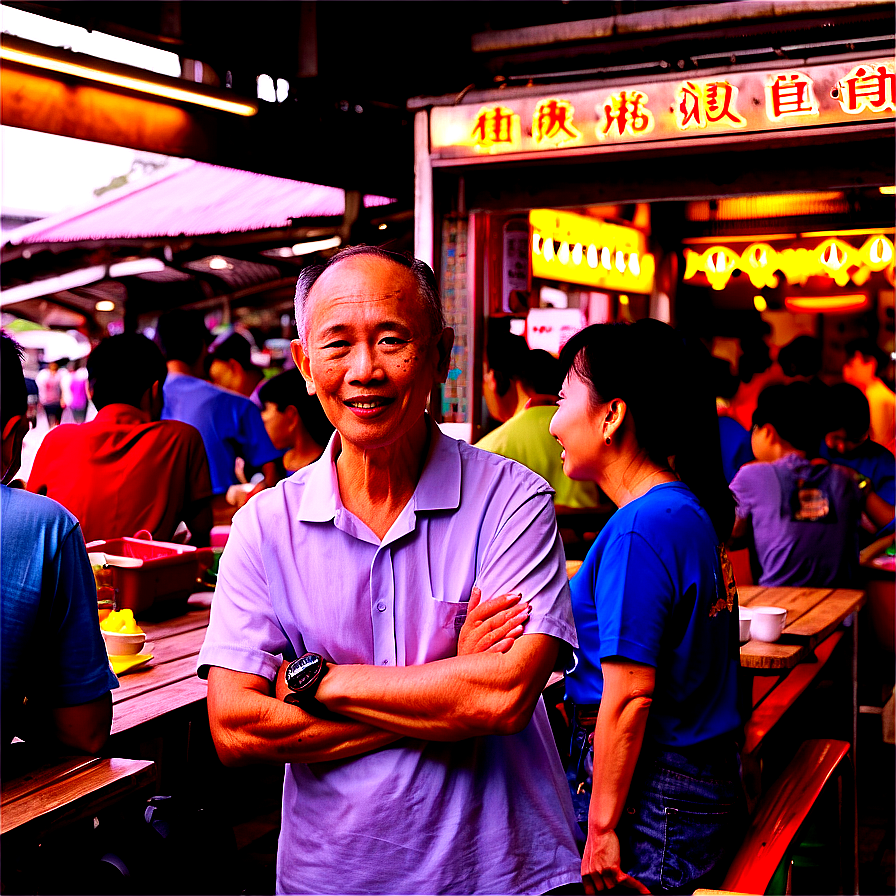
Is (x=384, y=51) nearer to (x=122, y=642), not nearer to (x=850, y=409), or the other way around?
(x=850, y=409)

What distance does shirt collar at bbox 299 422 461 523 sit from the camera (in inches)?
72.3

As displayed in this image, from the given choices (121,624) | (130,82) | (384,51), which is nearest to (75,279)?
(384,51)

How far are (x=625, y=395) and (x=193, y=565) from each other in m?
1.98

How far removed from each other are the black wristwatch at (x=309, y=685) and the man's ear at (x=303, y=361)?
0.47 m

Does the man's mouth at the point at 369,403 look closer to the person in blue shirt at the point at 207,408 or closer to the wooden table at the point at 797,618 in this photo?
the wooden table at the point at 797,618

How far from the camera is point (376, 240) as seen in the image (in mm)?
7617

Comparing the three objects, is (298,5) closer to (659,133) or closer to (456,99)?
(456,99)

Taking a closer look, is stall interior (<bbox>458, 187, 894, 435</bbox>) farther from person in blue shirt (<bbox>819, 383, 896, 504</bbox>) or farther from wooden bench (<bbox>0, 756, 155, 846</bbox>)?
wooden bench (<bbox>0, 756, 155, 846</bbox>)

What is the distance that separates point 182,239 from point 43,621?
6.72m

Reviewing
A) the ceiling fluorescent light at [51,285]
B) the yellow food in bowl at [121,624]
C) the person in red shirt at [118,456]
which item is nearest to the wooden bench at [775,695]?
the yellow food in bowl at [121,624]

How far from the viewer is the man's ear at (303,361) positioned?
6.23ft

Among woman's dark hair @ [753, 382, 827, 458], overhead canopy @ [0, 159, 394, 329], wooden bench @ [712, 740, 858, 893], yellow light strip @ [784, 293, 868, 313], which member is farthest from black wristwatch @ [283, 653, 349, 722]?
yellow light strip @ [784, 293, 868, 313]

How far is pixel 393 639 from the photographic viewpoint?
5.91 feet

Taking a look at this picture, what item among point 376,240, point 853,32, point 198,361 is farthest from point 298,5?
point 853,32
